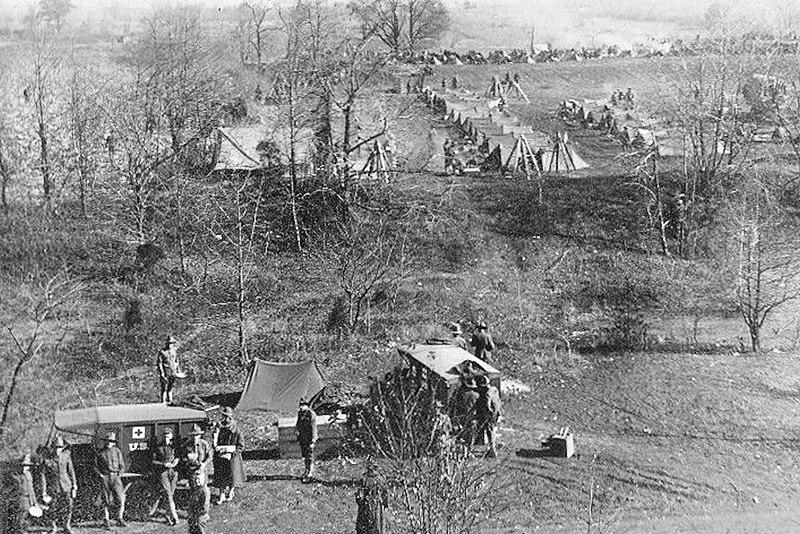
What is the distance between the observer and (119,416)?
1504 cm

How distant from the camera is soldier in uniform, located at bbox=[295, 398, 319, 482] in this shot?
1533 cm

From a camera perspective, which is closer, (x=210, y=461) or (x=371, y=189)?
(x=210, y=461)

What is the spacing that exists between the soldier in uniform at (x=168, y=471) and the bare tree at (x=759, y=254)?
14.9 m

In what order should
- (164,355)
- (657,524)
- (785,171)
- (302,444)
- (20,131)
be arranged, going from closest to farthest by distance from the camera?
(657,524), (302,444), (164,355), (785,171), (20,131)

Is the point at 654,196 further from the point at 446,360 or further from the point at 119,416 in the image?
the point at 119,416

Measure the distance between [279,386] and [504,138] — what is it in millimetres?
21895

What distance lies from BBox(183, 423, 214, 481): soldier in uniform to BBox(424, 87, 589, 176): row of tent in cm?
2113

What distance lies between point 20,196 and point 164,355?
1817 centimetres

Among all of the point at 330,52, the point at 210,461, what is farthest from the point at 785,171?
the point at 210,461

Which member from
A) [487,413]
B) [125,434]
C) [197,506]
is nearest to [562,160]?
[487,413]

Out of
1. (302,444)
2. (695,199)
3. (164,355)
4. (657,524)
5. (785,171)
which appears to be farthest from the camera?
(785,171)

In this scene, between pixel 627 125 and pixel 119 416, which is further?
pixel 627 125

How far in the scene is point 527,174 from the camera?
112ft

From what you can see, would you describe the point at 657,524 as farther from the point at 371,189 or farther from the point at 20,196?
the point at 20,196
